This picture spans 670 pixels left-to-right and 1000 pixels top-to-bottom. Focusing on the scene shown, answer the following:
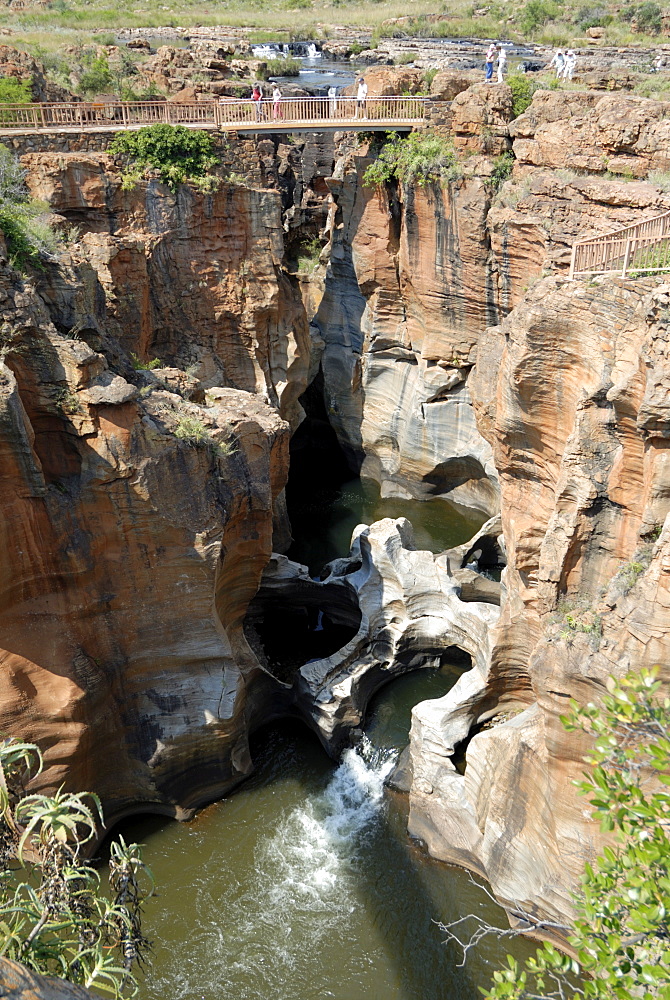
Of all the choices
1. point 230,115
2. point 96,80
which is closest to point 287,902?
point 230,115

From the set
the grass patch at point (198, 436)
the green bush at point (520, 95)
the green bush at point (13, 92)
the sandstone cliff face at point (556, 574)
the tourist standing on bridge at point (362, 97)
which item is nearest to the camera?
the sandstone cliff face at point (556, 574)

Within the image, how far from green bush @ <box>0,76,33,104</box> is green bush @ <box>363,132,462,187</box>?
8.92 m

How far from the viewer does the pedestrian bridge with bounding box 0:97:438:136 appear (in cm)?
2059

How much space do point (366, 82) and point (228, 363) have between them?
29.9 ft

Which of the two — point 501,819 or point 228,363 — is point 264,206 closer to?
point 228,363

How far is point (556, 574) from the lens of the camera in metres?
12.5

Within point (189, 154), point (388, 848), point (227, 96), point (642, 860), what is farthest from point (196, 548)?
point (227, 96)

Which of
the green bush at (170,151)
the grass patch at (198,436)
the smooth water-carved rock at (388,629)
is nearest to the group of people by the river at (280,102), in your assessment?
the green bush at (170,151)

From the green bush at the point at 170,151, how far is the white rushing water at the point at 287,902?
14.4 m

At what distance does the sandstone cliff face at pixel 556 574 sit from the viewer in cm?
1073

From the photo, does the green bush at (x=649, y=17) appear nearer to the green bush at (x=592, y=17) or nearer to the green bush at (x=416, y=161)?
the green bush at (x=592, y=17)

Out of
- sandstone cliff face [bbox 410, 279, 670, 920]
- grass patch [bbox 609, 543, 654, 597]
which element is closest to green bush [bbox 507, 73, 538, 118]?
sandstone cliff face [bbox 410, 279, 670, 920]

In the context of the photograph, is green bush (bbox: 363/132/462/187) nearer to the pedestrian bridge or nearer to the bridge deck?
the bridge deck

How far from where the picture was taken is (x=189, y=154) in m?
20.9
